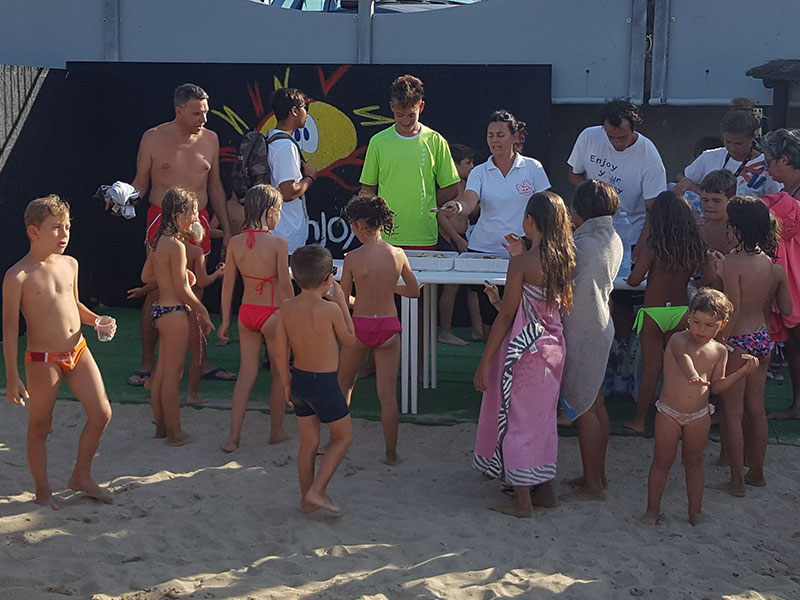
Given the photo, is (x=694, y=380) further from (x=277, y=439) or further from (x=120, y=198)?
(x=120, y=198)

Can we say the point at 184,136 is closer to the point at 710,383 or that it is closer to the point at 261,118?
the point at 261,118

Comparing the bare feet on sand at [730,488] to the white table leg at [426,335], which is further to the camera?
the white table leg at [426,335]

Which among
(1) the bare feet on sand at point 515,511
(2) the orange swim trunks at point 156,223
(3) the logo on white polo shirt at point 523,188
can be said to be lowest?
(1) the bare feet on sand at point 515,511

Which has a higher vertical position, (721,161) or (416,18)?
(416,18)

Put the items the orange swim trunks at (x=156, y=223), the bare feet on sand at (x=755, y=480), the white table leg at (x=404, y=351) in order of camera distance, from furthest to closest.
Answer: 1. the orange swim trunks at (x=156, y=223)
2. the white table leg at (x=404, y=351)
3. the bare feet on sand at (x=755, y=480)

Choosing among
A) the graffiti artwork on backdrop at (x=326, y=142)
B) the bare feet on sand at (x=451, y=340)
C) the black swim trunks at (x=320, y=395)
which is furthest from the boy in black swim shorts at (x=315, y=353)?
the graffiti artwork on backdrop at (x=326, y=142)

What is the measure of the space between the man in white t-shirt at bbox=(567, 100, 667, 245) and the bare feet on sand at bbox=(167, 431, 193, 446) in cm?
296

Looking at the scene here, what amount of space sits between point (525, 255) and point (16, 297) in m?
2.23

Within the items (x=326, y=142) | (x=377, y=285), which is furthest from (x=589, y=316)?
(x=326, y=142)

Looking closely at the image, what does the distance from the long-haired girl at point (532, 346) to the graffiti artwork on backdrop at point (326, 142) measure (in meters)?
4.23

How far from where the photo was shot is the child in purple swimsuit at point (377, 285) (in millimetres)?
4844

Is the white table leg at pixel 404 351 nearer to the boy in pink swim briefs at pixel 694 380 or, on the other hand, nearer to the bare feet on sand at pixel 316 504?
the bare feet on sand at pixel 316 504

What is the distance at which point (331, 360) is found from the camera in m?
4.21

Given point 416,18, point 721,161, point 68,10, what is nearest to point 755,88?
point 721,161
